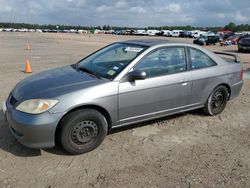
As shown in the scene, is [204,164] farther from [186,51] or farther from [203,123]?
[186,51]

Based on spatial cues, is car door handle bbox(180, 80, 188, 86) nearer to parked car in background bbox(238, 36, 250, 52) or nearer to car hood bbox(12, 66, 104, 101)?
car hood bbox(12, 66, 104, 101)

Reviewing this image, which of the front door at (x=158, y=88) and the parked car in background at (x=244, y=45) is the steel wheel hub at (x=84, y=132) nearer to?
the front door at (x=158, y=88)

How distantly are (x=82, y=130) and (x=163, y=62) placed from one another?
1.84m

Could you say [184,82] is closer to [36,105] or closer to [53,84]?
[53,84]

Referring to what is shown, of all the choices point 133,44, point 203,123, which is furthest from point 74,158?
point 203,123

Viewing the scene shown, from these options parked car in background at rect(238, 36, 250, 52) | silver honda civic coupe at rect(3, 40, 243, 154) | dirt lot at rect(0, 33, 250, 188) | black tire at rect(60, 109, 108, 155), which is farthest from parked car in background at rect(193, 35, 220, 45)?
black tire at rect(60, 109, 108, 155)

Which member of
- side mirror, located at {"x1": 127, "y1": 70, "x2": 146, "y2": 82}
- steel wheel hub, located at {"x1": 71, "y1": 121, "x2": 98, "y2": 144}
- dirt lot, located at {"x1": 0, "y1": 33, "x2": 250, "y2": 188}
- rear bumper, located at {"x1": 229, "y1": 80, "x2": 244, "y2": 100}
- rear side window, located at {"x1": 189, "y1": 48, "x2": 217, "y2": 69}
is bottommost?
dirt lot, located at {"x1": 0, "y1": 33, "x2": 250, "y2": 188}

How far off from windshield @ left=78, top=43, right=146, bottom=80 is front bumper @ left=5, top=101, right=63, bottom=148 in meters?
1.12

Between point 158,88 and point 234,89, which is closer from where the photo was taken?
point 158,88

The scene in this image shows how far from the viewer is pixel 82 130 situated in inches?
155

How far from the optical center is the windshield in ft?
14.4

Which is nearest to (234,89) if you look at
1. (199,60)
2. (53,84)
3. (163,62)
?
(199,60)

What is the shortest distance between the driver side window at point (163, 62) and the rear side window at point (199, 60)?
0.22 m

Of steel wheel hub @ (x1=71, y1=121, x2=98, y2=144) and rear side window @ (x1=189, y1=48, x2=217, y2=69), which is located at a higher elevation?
rear side window @ (x1=189, y1=48, x2=217, y2=69)
